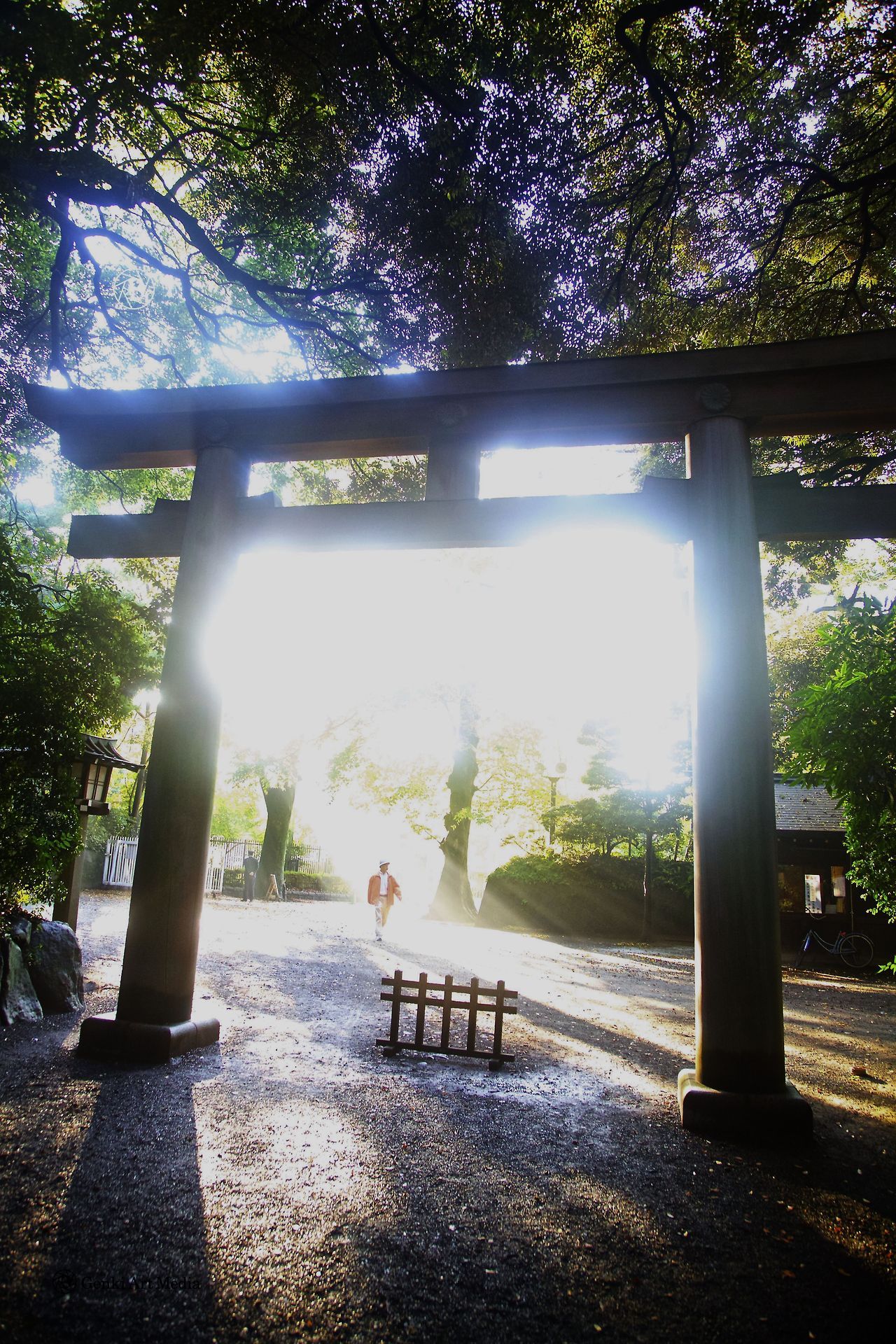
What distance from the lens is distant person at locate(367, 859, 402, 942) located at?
581 inches

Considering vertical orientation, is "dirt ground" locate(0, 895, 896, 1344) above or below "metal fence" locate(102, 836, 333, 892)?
below

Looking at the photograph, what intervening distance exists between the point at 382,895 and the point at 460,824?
704 centimetres

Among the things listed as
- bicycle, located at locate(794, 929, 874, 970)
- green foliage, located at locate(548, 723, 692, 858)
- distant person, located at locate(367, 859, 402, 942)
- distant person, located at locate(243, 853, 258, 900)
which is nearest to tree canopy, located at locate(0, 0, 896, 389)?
distant person, located at locate(367, 859, 402, 942)

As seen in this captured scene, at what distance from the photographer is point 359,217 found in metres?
8.49

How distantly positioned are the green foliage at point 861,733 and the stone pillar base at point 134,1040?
5.29m

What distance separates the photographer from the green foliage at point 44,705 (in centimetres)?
640

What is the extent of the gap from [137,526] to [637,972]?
11054 mm

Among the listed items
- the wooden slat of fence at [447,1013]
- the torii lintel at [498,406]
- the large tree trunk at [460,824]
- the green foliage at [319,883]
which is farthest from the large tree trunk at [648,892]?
the torii lintel at [498,406]

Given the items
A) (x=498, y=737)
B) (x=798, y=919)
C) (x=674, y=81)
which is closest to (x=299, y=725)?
(x=498, y=737)

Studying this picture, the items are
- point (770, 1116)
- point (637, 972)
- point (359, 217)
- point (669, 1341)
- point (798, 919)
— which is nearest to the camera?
point (669, 1341)

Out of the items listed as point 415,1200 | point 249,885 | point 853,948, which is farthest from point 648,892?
point 415,1200

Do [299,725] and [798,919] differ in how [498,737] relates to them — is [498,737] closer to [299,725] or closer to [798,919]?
[299,725]

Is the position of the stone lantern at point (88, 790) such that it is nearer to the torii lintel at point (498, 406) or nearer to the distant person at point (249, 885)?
the torii lintel at point (498, 406)

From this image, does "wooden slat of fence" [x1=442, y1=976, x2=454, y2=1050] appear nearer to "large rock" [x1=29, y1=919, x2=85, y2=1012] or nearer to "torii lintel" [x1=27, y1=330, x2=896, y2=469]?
"large rock" [x1=29, y1=919, x2=85, y2=1012]
